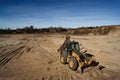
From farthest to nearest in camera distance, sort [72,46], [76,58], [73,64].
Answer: [72,46]
[76,58]
[73,64]

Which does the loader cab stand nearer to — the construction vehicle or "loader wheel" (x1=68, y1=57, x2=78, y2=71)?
the construction vehicle

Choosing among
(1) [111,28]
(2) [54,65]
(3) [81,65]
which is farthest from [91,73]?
(1) [111,28]

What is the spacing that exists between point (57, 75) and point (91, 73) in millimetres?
2222

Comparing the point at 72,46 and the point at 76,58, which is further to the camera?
the point at 72,46

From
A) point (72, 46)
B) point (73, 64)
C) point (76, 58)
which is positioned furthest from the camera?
point (72, 46)

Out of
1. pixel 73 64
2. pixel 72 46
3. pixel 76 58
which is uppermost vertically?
pixel 72 46

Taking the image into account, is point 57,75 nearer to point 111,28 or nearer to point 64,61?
point 64,61

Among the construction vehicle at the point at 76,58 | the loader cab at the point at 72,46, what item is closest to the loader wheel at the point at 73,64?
the construction vehicle at the point at 76,58

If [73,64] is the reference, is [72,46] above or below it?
above

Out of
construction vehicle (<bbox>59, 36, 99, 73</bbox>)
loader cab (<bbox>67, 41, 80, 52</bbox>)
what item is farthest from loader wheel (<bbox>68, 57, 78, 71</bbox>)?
loader cab (<bbox>67, 41, 80, 52</bbox>)

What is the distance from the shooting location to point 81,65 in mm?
9758

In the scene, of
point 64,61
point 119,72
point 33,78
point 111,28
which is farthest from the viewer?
point 111,28

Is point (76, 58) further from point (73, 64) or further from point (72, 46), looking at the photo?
point (72, 46)

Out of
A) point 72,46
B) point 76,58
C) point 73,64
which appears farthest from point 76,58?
point 72,46
